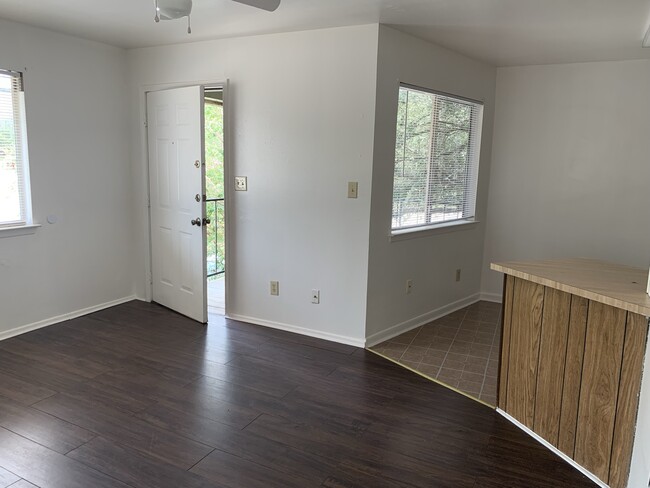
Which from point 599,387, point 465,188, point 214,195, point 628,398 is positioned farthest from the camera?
point 214,195

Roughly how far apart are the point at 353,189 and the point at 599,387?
203 centimetres

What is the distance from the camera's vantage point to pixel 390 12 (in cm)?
308

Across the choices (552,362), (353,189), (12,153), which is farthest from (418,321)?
(12,153)

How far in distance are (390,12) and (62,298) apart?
3.47 metres

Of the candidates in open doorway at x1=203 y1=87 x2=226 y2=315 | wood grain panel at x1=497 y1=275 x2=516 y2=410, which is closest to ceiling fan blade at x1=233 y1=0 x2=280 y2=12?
wood grain panel at x1=497 y1=275 x2=516 y2=410

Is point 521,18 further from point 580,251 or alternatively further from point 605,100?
point 580,251

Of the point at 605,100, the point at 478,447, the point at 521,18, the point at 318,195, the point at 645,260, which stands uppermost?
the point at 521,18

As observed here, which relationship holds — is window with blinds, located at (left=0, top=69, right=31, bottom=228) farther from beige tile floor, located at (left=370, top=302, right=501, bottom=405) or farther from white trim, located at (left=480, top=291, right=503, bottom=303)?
white trim, located at (left=480, top=291, right=503, bottom=303)

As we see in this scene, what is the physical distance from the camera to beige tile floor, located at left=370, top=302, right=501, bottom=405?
10.5 feet

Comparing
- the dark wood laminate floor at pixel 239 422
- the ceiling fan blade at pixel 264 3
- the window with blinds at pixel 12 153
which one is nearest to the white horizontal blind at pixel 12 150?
the window with blinds at pixel 12 153

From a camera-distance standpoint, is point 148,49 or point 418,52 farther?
point 148,49

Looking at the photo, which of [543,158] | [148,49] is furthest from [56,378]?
[543,158]

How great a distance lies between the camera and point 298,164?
12.4ft

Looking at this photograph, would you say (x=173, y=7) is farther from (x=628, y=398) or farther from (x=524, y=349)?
(x=628, y=398)
